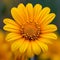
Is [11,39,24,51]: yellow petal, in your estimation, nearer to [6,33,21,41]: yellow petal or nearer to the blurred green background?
[6,33,21,41]: yellow petal

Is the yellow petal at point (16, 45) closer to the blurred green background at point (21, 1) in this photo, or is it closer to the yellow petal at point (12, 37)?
the yellow petal at point (12, 37)

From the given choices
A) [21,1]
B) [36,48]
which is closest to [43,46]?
[36,48]

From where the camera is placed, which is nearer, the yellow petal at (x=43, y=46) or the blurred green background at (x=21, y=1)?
the yellow petal at (x=43, y=46)

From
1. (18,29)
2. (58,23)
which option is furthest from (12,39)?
(58,23)

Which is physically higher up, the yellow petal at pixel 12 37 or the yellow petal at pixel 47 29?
the yellow petal at pixel 47 29

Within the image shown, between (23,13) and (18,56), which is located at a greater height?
(23,13)

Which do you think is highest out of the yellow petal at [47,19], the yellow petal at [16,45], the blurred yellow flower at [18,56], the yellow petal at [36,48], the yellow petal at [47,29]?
the yellow petal at [47,19]

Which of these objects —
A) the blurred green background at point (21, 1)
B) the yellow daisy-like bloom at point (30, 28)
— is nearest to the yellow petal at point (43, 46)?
the yellow daisy-like bloom at point (30, 28)

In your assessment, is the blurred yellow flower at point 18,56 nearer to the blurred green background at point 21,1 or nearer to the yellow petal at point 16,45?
the yellow petal at point 16,45

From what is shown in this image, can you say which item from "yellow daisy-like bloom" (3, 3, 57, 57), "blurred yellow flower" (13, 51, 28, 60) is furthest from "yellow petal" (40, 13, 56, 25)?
"blurred yellow flower" (13, 51, 28, 60)

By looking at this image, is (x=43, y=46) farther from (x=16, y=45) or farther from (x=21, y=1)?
(x=21, y=1)
